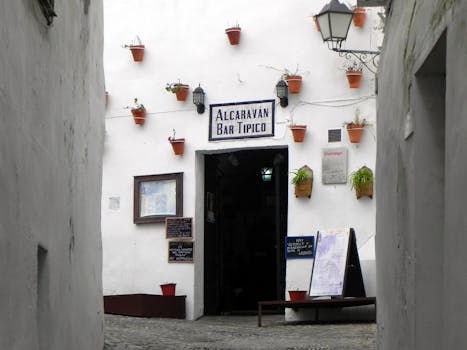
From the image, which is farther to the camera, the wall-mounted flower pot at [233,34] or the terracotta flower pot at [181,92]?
the terracotta flower pot at [181,92]

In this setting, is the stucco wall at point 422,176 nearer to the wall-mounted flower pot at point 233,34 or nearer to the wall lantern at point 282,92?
the wall lantern at point 282,92

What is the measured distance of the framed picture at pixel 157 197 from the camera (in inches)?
579

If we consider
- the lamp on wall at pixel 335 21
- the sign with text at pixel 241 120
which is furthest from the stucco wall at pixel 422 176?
the sign with text at pixel 241 120

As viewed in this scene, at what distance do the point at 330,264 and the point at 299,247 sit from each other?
31.5 inches

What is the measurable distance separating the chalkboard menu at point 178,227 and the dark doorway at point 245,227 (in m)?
0.65

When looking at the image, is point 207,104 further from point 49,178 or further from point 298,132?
point 49,178

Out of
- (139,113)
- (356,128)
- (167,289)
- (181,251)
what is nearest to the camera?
(356,128)

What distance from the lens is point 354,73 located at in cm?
1357

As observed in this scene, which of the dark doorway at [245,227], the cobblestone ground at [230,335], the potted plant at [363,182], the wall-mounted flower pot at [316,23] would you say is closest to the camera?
the cobblestone ground at [230,335]

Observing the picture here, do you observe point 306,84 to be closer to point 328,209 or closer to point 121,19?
point 328,209

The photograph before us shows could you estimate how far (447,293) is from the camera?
481 centimetres

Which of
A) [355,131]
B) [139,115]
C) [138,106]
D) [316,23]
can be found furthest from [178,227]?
[316,23]

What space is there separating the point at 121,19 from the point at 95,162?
6.20 metres

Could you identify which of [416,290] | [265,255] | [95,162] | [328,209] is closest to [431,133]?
[416,290]
